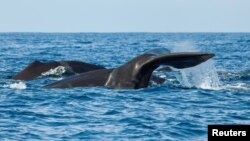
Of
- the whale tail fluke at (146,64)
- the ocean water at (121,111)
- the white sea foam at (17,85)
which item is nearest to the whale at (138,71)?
the whale tail fluke at (146,64)

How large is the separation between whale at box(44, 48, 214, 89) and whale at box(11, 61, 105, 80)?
3.43 metres

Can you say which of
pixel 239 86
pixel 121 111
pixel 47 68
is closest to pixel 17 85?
pixel 47 68

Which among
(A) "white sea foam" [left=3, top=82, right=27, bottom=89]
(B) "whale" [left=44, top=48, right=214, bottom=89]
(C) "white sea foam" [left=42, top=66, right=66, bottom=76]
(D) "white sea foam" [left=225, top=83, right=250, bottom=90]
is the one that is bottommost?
(D) "white sea foam" [left=225, top=83, right=250, bottom=90]

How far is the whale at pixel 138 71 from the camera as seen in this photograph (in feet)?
50.5

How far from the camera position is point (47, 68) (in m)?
23.5

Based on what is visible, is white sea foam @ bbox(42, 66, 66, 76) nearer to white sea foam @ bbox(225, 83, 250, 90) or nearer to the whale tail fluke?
the whale tail fluke

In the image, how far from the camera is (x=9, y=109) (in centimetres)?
1585

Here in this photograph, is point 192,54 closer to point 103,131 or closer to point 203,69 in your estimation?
point 103,131

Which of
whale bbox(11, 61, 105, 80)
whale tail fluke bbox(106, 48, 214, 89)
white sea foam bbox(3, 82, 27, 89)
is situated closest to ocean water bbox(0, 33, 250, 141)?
white sea foam bbox(3, 82, 27, 89)

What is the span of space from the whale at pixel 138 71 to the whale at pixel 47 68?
3.43 meters

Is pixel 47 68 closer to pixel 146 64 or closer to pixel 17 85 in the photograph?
pixel 17 85

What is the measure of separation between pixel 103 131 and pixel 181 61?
11.6ft

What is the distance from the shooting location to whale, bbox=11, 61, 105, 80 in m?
22.9

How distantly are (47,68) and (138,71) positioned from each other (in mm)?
7653
